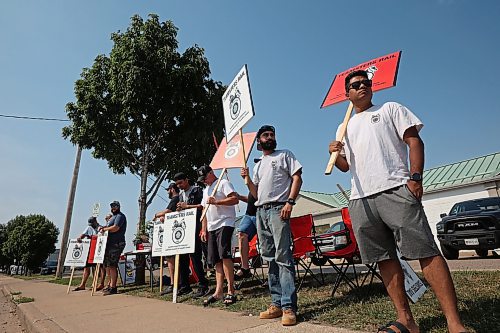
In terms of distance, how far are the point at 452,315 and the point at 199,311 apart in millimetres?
2738

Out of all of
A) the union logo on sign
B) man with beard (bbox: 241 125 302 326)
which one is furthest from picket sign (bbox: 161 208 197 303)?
man with beard (bbox: 241 125 302 326)

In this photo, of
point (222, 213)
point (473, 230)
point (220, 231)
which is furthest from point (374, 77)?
point (473, 230)

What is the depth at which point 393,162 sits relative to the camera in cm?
222

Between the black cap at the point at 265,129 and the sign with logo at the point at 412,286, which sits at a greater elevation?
the black cap at the point at 265,129

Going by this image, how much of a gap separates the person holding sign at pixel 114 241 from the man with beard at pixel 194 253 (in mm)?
1968

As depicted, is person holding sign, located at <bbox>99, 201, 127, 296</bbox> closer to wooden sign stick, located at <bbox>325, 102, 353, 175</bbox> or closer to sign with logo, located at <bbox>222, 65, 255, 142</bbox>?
sign with logo, located at <bbox>222, 65, 255, 142</bbox>

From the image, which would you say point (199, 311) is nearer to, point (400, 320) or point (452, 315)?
point (400, 320)

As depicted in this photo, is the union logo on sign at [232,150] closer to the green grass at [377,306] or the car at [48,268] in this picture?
the green grass at [377,306]

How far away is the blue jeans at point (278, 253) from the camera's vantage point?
3.04 metres

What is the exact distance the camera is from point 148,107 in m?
10.1

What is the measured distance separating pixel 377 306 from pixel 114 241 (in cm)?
A: 584

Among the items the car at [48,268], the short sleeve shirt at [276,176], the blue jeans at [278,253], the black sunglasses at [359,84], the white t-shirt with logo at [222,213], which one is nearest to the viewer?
the black sunglasses at [359,84]

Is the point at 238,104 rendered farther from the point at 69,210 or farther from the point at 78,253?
the point at 69,210

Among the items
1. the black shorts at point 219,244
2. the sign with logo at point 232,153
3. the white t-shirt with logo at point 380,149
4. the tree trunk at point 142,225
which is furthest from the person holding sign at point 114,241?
the white t-shirt with logo at point 380,149
